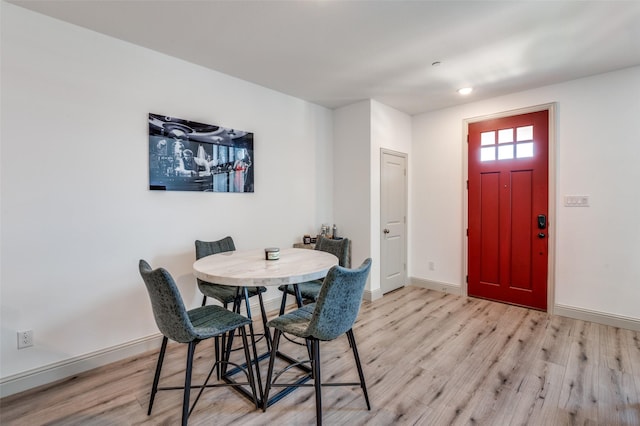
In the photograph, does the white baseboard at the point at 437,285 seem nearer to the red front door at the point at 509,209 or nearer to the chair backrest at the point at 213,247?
the red front door at the point at 509,209

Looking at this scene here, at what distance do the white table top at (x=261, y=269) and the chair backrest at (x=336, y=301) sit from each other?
0.23m

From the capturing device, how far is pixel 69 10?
6.86ft

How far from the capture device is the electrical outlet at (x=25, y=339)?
206cm

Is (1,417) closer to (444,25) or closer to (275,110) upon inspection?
(275,110)

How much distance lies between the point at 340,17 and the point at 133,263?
2.51 m

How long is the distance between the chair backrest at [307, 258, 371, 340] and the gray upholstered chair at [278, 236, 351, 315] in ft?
2.00

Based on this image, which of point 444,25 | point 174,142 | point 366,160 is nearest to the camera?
point 444,25

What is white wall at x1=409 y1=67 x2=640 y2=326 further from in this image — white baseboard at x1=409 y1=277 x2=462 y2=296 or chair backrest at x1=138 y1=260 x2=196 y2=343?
chair backrest at x1=138 y1=260 x2=196 y2=343

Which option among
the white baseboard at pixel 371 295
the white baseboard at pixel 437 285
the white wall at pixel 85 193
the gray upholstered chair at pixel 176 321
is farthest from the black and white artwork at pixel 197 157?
the white baseboard at pixel 437 285

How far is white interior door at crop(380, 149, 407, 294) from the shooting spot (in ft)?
13.3

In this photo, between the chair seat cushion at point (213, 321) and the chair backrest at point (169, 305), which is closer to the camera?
the chair backrest at point (169, 305)

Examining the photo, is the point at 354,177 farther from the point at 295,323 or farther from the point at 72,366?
the point at 72,366

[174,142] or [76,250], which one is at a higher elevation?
[174,142]

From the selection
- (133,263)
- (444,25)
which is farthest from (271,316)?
(444,25)
